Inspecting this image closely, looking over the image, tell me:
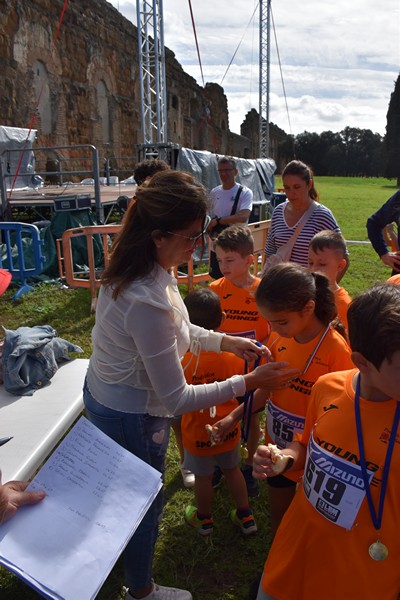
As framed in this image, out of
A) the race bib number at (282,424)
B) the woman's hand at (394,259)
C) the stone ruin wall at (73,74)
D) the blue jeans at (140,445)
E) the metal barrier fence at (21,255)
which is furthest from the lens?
the stone ruin wall at (73,74)

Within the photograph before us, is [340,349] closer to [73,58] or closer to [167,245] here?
[167,245]

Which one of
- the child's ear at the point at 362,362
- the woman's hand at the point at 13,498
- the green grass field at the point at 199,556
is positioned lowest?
the green grass field at the point at 199,556

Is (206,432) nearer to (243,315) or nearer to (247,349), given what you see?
(247,349)

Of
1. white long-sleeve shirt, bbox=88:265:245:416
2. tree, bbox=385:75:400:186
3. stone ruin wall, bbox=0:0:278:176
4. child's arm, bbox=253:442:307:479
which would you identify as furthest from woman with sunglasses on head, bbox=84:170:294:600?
tree, bbox=385:75:400:186

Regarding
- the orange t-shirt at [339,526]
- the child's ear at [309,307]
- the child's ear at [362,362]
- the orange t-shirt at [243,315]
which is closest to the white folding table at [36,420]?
the orange t-shirt at [243,315]

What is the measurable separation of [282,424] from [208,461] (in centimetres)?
57

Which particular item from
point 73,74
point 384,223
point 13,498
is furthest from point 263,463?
point 73,74

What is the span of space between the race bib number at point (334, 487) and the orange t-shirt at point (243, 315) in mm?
1351

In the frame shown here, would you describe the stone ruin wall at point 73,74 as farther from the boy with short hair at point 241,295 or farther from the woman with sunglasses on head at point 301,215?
the boy with short hair at point 241,295

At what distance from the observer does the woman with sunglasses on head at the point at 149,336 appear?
1424mm

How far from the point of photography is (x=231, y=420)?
Result: 72.5 inches

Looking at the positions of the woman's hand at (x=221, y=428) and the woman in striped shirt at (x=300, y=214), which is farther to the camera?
the woman in striped shirt at (x=300, y=214)

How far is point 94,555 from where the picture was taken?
1235mm

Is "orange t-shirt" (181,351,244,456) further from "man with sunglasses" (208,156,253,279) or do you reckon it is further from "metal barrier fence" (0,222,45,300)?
"metal barrier fence" (0,222,45,300)
